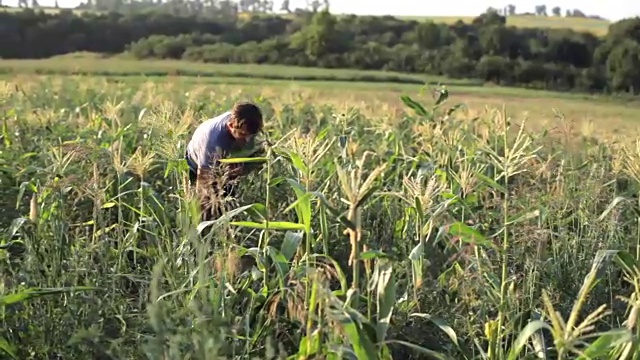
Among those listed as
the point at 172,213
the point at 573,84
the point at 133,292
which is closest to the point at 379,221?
the point at 172,213

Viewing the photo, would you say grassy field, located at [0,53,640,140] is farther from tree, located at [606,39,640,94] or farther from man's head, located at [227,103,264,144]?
man's head, located at [227,103,264,144]

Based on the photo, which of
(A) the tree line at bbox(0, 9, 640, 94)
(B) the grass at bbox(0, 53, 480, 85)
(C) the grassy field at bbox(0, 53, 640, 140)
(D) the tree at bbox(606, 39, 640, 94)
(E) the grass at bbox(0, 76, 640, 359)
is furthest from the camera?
(A) the tree line at bbox(0, 9, 640, 94)

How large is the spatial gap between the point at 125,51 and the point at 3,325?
24991 mm

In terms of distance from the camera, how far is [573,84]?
2312cm

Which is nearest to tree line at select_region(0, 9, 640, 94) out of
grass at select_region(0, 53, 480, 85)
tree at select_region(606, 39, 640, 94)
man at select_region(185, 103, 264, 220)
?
tree at select_region(606, 39, 640, 94)

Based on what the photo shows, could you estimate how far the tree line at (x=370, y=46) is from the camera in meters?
23.2

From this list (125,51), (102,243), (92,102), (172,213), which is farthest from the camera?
(125,51)

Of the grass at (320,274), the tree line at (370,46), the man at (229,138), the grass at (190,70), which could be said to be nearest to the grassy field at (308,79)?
the grass at (190,70)

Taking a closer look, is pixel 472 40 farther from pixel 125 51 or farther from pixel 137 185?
pixel 137 185

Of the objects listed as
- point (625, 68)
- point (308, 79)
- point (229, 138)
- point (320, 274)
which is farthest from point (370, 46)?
point (320, 274)

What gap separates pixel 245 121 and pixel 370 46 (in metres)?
24.2

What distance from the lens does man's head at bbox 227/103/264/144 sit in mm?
3617

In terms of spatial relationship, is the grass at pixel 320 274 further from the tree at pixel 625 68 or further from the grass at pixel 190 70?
the tree at pixel 625 68

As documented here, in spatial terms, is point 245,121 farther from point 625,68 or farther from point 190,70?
point 625,68
